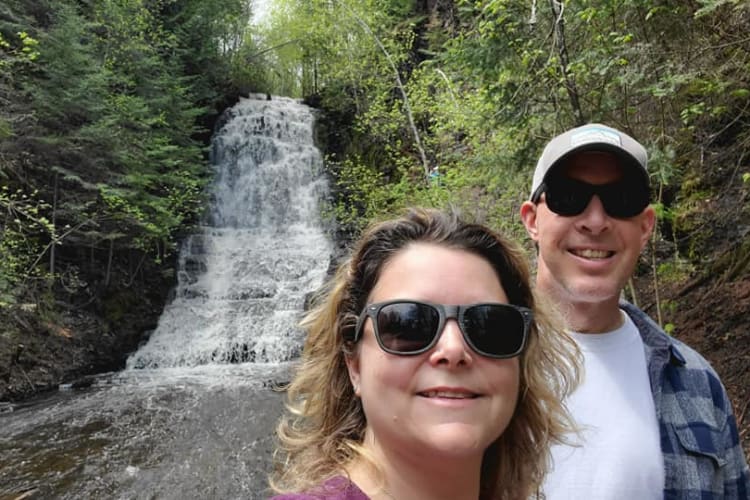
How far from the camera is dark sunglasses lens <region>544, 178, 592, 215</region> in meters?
1.65

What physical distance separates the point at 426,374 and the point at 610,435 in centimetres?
86

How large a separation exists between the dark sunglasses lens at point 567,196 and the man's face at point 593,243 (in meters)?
0.01

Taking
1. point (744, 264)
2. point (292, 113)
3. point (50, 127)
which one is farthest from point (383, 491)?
point (292, 113)

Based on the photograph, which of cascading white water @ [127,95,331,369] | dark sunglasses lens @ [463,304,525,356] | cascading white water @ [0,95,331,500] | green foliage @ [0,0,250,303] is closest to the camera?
dark sunglasses lens @ [463,304,525,356]

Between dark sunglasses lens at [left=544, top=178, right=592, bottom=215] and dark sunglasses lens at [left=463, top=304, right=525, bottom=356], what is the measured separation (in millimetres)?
695

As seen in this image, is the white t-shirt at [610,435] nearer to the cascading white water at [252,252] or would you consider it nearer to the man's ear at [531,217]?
the man's ear at [531,217]

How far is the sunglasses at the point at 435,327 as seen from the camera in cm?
104

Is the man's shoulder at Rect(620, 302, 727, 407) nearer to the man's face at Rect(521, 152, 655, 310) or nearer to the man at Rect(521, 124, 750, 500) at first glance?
the man at Rect(521, 124, 750, 500)

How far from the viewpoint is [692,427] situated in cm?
157

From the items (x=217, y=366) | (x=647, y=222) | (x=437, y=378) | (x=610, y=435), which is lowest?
(x=217, y=366)

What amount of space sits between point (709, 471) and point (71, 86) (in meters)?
13.3

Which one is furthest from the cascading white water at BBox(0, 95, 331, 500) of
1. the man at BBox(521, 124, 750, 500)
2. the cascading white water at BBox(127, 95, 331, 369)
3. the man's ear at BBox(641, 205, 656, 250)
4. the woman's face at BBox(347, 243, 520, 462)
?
the woman's face at BBox(347, 243, 520, 462)

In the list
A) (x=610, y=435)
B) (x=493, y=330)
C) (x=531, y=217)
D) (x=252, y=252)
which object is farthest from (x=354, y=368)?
(x=252, y=252)

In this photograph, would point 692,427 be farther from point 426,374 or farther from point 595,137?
point 426,374
